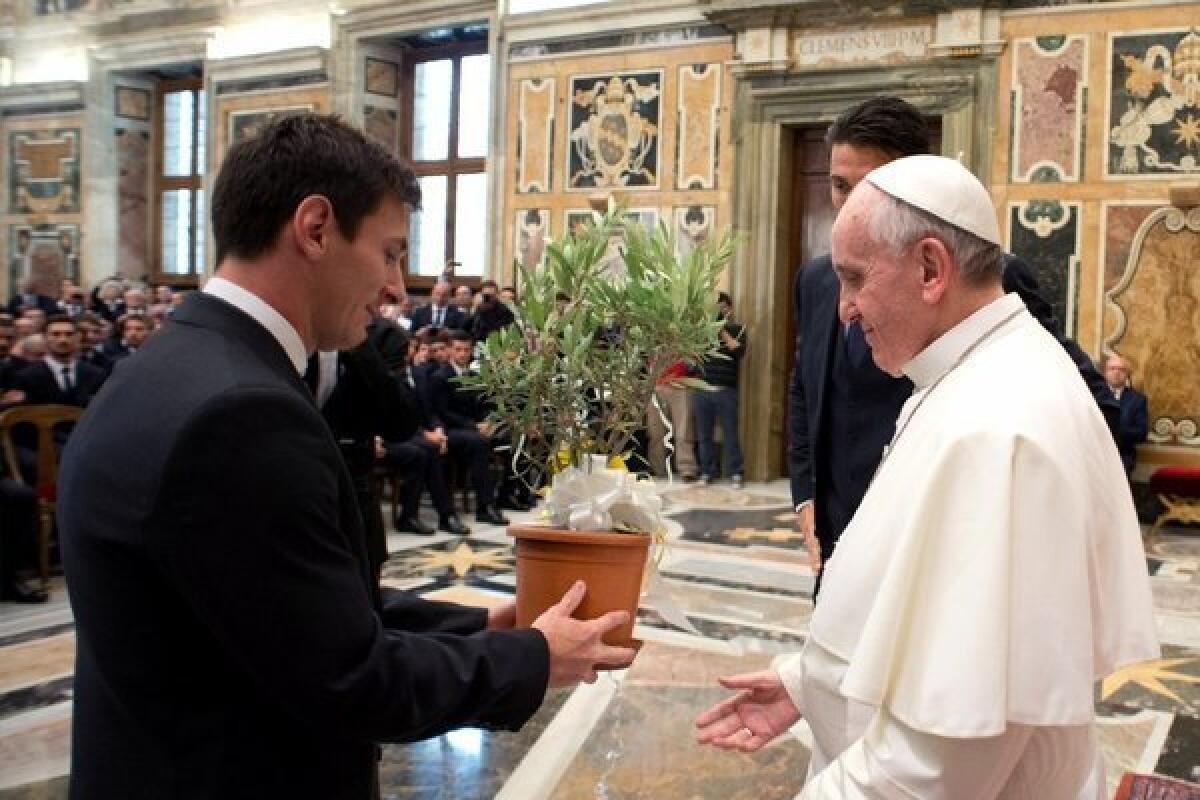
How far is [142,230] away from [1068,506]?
51.2 feet

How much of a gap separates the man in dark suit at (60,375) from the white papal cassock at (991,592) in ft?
21.1

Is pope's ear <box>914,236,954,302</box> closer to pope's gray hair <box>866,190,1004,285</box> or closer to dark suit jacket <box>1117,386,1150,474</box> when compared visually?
pope's gray hair <box>866,190,1004,285</box>

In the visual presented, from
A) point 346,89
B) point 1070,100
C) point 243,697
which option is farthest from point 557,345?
point 346,89

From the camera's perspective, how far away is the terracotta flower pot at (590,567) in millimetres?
1708

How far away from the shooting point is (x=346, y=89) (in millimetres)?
12648

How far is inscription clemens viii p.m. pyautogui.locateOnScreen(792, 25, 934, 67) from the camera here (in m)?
9.49

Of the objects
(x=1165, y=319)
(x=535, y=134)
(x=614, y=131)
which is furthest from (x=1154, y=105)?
(x=535, y=134)

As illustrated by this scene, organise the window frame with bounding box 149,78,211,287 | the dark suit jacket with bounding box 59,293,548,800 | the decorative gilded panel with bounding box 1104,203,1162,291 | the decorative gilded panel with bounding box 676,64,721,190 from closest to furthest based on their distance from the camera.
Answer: the dark suit jacket with bounding box 59,293,548,800 → the decorative gilded panel with bounding box 1104,203,1162,291 → the decorative gilded panel with bounding box 676,64,721,190 → the window frame with bounding box 149,78,211,287

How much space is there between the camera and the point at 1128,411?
8.59 m

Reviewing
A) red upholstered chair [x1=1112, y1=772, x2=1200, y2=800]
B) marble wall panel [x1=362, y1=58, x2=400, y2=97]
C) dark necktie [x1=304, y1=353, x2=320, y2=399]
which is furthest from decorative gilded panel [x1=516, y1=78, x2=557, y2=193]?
red upholstered chair [x1=1112, y1=772, x2=1200, y2=800]

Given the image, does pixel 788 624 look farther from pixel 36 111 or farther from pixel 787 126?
pixel 36 111

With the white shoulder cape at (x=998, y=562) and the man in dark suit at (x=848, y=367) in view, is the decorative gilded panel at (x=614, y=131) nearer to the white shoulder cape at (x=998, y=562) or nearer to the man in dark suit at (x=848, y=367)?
the man in dark suit at (x=848, y=367)

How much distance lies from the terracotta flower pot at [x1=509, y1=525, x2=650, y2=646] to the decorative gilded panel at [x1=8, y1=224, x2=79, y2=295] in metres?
15.0

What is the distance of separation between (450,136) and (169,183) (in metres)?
4.53
